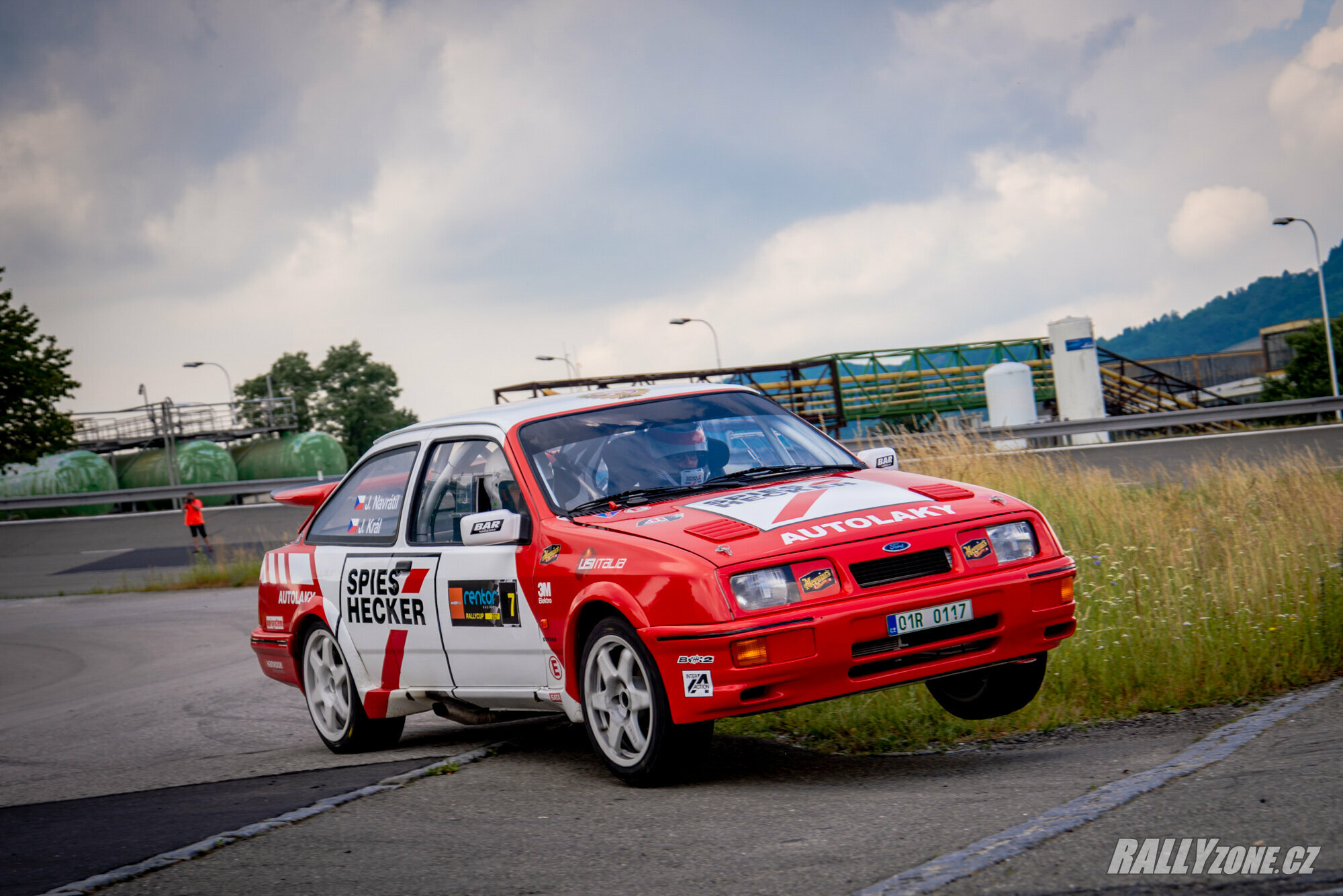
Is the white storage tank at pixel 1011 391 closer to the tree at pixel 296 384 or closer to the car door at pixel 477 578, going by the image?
the car door at pixel 477 578

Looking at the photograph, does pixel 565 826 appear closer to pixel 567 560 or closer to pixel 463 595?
pixel 567 560

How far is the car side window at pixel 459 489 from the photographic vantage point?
595 cm

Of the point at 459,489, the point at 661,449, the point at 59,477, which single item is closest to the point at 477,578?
the point at 459,489

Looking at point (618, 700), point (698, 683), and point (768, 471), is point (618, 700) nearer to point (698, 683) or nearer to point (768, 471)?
point (698, 683)

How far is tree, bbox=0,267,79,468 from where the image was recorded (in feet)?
108

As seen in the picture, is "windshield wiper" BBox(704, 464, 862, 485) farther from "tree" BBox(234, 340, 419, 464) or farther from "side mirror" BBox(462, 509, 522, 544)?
"tree" BBox(234, 340, 419, 464)

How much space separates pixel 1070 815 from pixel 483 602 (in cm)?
290

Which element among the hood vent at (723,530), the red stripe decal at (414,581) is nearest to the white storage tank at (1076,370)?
the red stripe decal at (414,581)

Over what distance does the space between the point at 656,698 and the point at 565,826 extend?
1.89 feet

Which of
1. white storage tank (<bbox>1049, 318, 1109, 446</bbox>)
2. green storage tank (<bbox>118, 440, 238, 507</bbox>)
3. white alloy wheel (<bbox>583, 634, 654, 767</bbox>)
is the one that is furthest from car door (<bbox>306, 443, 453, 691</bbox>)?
green storage tank (<bbox>118, 440, 238, 507</bbox>)

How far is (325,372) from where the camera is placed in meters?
98.6

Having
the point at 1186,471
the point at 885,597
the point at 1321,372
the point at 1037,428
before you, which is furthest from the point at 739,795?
the point at 1321,372

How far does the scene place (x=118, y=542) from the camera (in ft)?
86.4

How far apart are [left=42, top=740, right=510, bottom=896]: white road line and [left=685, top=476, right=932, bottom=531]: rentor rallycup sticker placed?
189cm
